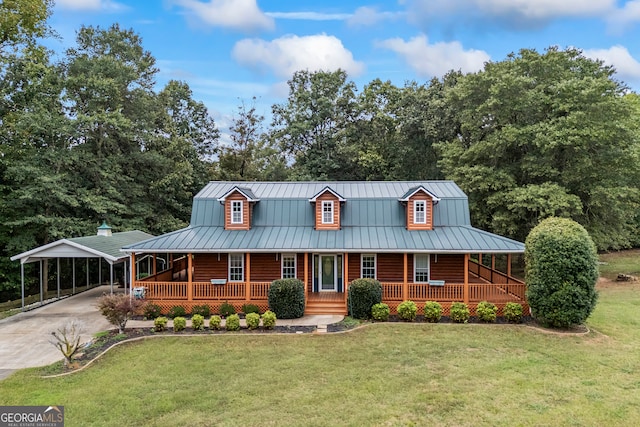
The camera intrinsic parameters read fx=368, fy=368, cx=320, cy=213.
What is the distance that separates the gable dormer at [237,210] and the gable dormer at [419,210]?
735cm

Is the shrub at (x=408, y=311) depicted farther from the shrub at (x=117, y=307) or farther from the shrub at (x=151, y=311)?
the shrub at (x=151, y=311)

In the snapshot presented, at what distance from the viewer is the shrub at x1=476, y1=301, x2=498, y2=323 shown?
1388 centimetres

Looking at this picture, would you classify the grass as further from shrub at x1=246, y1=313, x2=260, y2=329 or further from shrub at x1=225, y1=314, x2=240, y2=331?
shrub at x1=246, y1=313, x2=260, y2=329

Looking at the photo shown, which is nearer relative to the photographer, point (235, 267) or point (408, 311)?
point (408, 311)

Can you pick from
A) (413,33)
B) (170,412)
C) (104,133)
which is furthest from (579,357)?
(104,133)

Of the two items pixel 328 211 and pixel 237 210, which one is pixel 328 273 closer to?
pixel 328 211

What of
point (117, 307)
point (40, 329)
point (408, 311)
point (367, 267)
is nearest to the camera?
point (117, 307)

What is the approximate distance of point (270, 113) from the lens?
3397 centimetres

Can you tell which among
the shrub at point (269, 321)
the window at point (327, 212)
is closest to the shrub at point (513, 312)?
the window at point (327, 212)

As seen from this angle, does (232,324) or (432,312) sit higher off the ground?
(432,312)

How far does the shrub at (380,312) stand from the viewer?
46.1 feet

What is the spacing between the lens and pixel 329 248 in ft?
50.8

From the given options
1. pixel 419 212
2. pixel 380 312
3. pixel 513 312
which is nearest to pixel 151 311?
pixel 380 312

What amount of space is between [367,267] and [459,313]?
15.7ft
